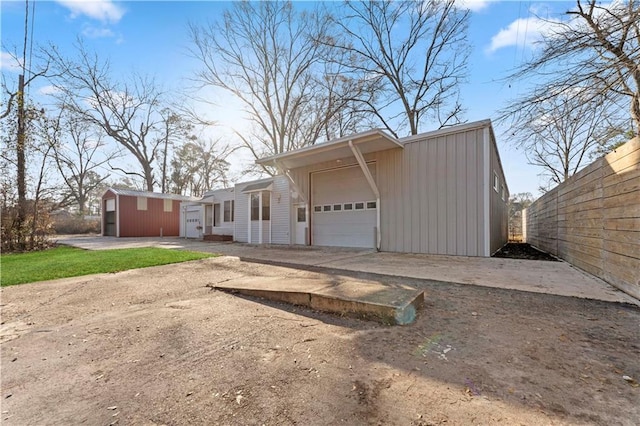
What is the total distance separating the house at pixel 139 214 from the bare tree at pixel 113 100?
6859 millimetres

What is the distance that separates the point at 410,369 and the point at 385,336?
1.79ft

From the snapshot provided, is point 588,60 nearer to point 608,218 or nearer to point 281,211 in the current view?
point 608,218

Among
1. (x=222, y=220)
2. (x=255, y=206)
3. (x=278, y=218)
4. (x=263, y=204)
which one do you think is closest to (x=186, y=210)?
(x=222, y=220)

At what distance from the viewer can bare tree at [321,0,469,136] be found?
14156mm

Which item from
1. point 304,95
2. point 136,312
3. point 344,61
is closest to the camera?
point 136,312

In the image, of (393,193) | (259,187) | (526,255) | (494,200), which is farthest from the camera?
(259,187)

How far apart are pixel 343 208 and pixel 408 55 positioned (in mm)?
11219

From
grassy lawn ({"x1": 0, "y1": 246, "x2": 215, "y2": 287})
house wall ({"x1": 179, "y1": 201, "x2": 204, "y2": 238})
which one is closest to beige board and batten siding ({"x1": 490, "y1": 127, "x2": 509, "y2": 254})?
grassy lawn ({"x1": 0, "y1": 246, "x2": 215, "y2": 287})

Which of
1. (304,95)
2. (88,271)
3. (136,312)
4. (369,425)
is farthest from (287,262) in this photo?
(304,95)

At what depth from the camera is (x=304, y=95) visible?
60.3 feet

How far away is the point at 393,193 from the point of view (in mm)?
8750

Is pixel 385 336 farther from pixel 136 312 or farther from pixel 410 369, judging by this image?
pixel 136 312

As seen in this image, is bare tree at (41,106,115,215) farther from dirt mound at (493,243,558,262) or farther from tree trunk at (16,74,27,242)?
dirt mound at (493,243,558,262)

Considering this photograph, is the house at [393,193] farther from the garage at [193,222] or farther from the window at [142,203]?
the window at [142,203]
